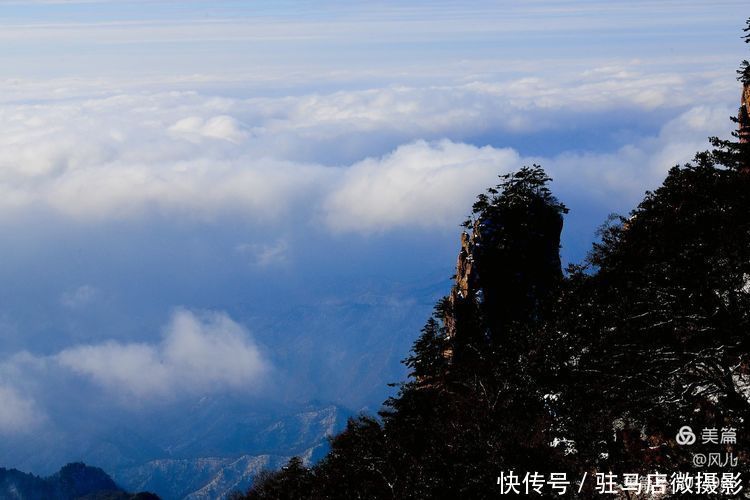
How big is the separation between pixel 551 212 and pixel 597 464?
131ft

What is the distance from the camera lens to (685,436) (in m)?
21.8

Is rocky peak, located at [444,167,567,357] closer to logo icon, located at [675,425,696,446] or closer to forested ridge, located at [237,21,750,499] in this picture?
forested ridge, located at [237,21,750,499]

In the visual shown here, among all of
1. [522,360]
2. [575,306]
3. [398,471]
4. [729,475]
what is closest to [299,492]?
[398,471]

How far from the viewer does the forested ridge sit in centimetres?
2414

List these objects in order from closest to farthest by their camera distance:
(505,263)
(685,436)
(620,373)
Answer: (685,436)
(620,373)
(505,263)

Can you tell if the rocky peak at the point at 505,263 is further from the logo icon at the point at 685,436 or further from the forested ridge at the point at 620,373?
the logo icon at the point at 685,436

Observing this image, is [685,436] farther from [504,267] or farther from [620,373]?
[504,267]

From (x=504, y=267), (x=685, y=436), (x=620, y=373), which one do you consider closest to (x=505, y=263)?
(x=504, y=267)

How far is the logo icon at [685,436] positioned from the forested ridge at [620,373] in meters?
0.27

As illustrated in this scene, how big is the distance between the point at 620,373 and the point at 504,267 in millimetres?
34645

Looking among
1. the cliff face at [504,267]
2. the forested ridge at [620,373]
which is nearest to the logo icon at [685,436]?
the forested ridge at [620,373]

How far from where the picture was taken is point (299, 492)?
50.0m

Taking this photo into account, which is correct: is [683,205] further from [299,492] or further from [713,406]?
[299,492]

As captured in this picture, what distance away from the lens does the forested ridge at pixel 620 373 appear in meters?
24.1
